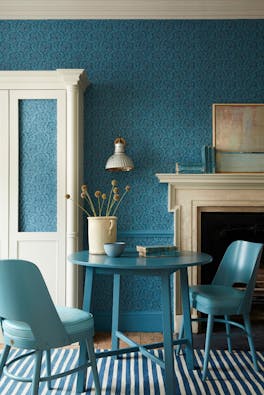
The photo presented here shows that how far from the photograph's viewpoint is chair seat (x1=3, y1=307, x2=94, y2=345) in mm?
2059

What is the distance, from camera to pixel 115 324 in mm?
3104

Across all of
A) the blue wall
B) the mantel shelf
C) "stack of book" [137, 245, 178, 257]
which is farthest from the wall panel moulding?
"stack of book" [137, 245, 178, 257]

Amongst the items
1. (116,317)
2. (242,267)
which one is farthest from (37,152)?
(242,267)

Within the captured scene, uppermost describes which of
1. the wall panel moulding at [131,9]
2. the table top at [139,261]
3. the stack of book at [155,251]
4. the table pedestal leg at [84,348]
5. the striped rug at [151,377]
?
the wall panel moulding at [131,9]

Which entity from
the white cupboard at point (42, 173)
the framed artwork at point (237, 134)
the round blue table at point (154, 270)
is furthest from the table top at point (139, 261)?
the framed artwork at point (237, 134)

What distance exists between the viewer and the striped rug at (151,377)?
255cm

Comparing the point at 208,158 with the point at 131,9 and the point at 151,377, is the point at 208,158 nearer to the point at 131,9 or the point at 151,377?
the point at 131,9

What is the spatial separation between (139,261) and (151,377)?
814 mm

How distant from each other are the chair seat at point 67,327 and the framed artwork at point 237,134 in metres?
1.96

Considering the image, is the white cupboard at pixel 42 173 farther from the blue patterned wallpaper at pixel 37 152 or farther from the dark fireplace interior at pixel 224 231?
the dark fireplace interior at pixel 224 231

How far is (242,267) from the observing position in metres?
3.04

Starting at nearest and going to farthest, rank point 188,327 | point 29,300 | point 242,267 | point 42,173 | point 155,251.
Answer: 1. point 29,300
2. point 155,251
3. point 188,327
4. point 242,267
5. point 42,173

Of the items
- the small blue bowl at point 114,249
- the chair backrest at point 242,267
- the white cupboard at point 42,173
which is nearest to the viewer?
the small blue bowl at point 114,249

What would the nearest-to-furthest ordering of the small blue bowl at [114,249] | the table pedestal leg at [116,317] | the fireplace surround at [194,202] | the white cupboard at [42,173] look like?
the small blue bowl at [114,249]
the table pedestal leg at [116,317]
the white cupboard at [42,173]
the fireplace surround at [194,202]
